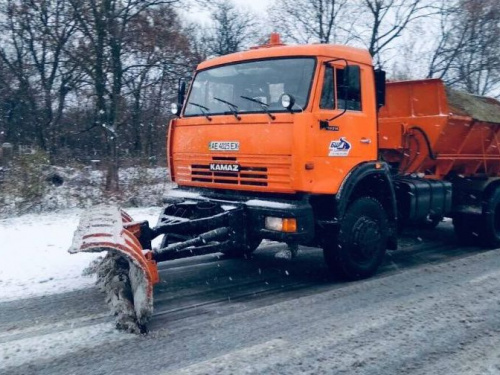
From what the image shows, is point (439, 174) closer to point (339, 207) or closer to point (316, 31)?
point (339, 207)

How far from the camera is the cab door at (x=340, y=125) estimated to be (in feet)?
20.7

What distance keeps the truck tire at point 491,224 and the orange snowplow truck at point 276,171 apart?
1.72 m

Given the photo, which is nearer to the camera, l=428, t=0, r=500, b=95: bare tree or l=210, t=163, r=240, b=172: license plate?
l=210, t=163, r=240, b=172: license plate

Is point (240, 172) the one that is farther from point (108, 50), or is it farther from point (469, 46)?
point (469, 46)

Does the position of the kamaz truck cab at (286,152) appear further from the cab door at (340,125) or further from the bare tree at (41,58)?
the bare tree at (41,58)

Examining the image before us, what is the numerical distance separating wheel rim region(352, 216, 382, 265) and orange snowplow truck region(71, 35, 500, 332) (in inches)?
0.5

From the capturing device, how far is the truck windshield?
21.0 feet

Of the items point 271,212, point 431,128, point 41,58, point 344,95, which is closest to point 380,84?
point 344,95

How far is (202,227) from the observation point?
6.35 m

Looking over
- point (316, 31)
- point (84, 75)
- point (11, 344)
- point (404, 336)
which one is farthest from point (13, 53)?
point (404, 336)

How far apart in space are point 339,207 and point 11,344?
3.75m

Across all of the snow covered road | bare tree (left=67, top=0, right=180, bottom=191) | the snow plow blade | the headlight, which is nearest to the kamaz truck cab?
the headlight

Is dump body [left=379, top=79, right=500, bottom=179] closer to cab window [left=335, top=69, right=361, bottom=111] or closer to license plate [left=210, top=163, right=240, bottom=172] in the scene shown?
cab window [left=335, top=69, right=361, bottom=111]

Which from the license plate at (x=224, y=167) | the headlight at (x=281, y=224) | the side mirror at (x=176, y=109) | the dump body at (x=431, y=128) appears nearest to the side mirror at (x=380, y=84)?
the dump body at (x=431, y=128)
